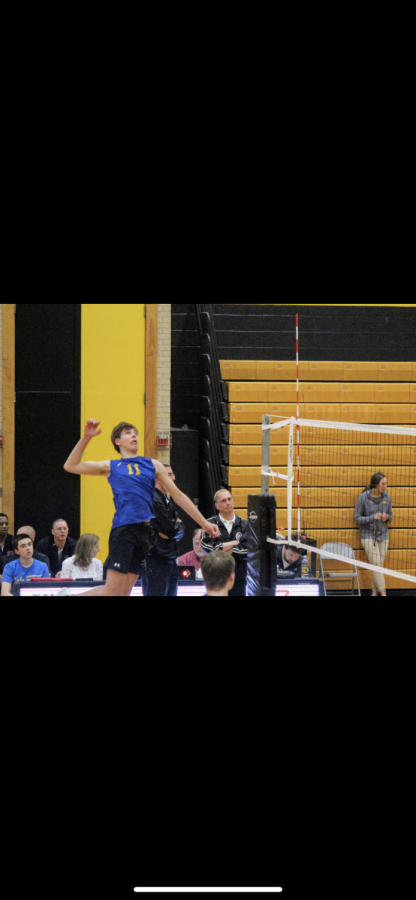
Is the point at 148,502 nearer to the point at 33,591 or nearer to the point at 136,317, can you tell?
the point at 33,591

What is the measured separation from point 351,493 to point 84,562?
425 cm

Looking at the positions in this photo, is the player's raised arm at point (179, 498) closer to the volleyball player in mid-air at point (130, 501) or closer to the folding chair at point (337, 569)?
the volleyball player in mid-air at point (130, 501)

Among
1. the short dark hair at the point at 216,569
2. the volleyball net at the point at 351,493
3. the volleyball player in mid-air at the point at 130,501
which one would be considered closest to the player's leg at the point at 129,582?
the volleyball player in mid-air at the point at 130,501

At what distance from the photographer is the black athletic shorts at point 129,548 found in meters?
6.09

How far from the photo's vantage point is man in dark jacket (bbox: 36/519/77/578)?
8.03m

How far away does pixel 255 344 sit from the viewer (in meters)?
10.7

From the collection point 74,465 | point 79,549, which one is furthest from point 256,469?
point 74,465

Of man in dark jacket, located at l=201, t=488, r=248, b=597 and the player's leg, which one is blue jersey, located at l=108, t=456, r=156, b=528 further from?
man in dark jacket, located at l=201, t=488, r=248, b=597

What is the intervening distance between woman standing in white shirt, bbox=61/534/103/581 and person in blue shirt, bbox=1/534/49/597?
0.75ft

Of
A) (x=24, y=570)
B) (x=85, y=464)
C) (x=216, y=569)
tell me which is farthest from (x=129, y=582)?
(x=216, y=569)

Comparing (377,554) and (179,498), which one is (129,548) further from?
(377,554)

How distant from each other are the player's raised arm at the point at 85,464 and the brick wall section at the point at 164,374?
13.9ft

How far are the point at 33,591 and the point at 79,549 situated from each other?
1241 millimetres

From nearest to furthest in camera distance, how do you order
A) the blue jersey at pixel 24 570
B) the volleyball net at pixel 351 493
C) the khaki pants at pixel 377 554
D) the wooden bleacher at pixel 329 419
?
the blue jersey at pixel 24 570
the khaki pants at pixel 377 554
the volleyball net at pixel 351 493
the wooden bleacher at pixel 329 419
